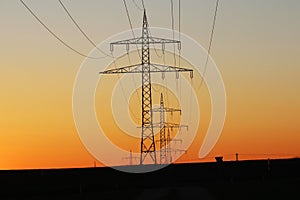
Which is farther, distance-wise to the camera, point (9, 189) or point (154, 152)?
point (154, 152)

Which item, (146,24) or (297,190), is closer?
(297,190)

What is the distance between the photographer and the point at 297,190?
120ft

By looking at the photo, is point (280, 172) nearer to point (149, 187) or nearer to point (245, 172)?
point (245, 172)

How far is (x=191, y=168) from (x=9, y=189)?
1065 centimetres

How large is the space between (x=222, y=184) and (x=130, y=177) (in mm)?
4623

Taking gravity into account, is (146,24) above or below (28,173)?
above

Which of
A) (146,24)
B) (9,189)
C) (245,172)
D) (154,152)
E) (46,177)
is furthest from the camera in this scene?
(154,152)

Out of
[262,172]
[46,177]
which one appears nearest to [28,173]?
[46,177]

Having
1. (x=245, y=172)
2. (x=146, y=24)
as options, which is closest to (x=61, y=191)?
(x=245, y=172)

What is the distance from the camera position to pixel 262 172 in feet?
140

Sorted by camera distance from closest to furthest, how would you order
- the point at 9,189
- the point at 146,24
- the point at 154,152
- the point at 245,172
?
the point at 9,189, the point at 245,172, the point at 146,24, the point at 154,152

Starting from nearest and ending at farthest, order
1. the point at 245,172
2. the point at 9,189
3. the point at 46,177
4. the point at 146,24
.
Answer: the point at 9,189
the point at 46,177
the point at 245,172
the point at 146,24

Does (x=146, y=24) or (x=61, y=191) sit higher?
(x=146, y=24)

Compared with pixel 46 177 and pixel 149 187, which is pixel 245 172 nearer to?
pixel 149 187
